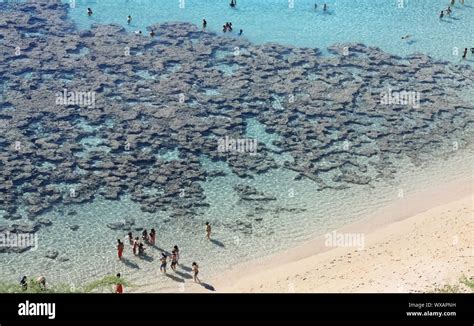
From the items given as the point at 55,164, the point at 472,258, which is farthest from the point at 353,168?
the point at 55,164

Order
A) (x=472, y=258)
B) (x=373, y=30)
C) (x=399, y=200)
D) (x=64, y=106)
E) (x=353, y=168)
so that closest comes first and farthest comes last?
(x=472, y=258) → (x=399, y=200) → (x=353, y=168) → (x=64, y=106) → (x=373, y=30)

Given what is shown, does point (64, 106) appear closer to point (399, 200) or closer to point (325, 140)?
point (325, 140)

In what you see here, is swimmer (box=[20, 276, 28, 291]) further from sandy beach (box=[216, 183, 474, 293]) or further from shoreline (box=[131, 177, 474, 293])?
sandy beach (box=[216, 183, 474, 293])

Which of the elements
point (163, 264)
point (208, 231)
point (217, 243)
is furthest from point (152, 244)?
point (217, 243)

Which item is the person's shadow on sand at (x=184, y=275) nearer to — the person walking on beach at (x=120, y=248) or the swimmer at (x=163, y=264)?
the swimmer at (x=163, y=264)

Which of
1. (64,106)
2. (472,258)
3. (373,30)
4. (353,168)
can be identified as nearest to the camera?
(472,258)

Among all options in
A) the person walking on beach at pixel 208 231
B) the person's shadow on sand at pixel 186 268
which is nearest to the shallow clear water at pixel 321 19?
the person walking on beach at pixel 208 231

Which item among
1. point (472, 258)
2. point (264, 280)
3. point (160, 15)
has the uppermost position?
point (160, 15)

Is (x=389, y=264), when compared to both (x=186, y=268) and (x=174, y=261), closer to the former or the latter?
(x=186, y=268)
